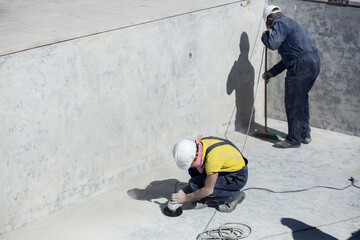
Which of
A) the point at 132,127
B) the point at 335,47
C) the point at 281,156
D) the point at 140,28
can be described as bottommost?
the point at 281,156

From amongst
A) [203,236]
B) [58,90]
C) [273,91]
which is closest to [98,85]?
[58,90]

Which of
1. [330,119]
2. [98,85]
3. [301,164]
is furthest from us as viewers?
[330,119]

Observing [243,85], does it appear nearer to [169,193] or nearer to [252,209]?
[169,193]

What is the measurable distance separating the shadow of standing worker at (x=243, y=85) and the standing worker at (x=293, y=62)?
41 centimetres

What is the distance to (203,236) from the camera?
5480 mm

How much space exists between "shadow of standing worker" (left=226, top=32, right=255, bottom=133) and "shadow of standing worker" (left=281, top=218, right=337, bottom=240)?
248 cm

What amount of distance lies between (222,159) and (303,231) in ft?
3.23

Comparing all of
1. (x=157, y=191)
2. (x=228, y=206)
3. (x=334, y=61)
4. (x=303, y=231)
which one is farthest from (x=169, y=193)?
(x=334, y=61)

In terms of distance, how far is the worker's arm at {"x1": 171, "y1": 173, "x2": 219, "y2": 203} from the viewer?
5594mm

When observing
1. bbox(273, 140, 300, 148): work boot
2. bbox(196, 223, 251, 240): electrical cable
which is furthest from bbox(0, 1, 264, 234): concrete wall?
bbox(196, 223, 251, 240): electrical cable

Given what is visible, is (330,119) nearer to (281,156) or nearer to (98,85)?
(281,156)

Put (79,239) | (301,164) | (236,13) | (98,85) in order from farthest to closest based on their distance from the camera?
1. (236,13)
2. (301,164)
3. (98,85)
4. (79,239)

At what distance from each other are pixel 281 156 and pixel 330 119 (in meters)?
1.13

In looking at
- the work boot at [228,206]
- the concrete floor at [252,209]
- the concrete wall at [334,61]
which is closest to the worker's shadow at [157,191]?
the concrete floor at [252,209]
